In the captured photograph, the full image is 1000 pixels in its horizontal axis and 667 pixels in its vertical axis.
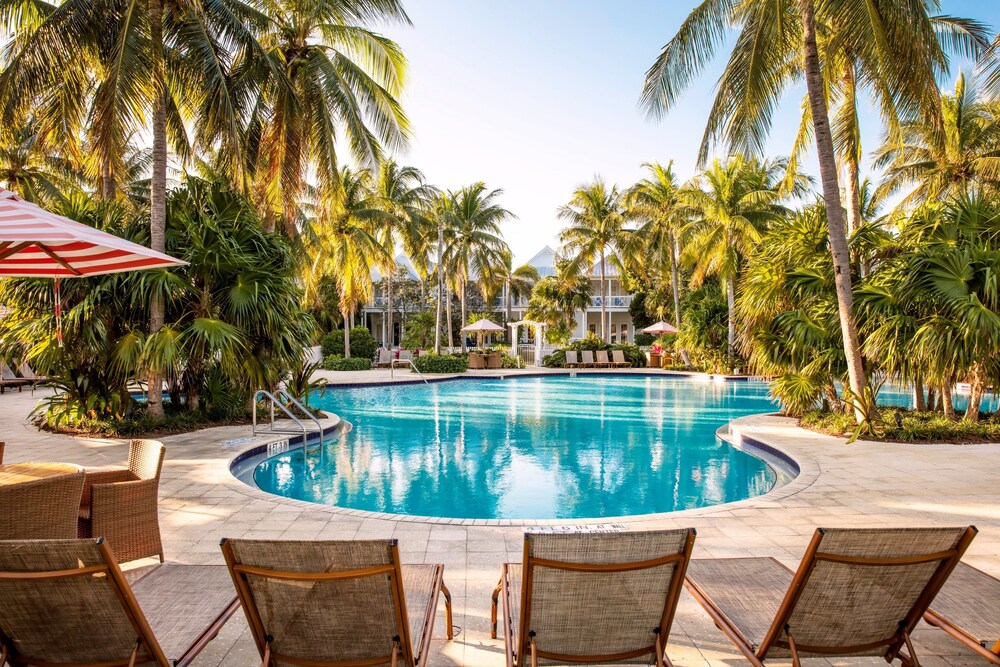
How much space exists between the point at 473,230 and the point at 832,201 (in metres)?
21.4

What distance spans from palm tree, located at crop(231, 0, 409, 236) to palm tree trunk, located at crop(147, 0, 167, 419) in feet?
5.47

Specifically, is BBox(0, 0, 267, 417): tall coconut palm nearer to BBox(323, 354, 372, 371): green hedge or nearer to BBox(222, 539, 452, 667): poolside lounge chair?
BBox(222, 539, 452, 667): poolside lounge chair

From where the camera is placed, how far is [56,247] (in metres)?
5.08

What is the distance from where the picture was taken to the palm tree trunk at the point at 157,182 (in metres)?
8.92

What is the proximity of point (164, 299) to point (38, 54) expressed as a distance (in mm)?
3848

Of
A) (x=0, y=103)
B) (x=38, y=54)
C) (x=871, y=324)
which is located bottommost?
(x=871, y=324)

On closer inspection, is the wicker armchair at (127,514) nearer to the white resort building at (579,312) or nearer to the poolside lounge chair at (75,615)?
the poolside lounge chair at (75,615)

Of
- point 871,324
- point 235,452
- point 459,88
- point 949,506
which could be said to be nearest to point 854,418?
point 871,324

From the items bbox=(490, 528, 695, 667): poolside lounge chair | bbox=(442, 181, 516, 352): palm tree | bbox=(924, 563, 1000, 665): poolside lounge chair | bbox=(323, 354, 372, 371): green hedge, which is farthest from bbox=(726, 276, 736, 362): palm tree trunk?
bbox=(490, 528, 695, 667): poolside lounge chair

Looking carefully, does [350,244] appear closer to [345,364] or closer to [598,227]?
[345,364]

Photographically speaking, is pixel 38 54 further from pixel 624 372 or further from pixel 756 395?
pixel 624 372

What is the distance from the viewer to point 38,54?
8578mm

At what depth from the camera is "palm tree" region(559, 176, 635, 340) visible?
27.6m

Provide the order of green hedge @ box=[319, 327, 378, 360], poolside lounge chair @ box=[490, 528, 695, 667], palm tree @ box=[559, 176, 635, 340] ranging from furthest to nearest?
green hedge @ box=[319, 327, 378, 360] → palm tree @ box=[559, 176, 635, 340] → poolside lounge chair @ box=[490, 528, 695, 667]
